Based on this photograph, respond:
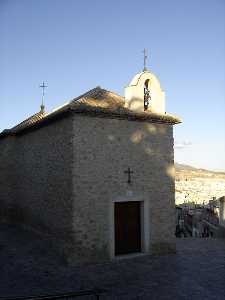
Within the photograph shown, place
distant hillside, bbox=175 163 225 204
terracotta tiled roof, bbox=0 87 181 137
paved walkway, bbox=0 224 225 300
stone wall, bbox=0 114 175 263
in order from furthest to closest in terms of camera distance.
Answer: distant hillside, bbox=175 163 225 204 < terracotta tiled roof, bbox=0 87 181 137 < stone wall, bbox=0 114 175 263 < paved walkway, bbox=0 224 225 300

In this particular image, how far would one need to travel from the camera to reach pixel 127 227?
38.5ft

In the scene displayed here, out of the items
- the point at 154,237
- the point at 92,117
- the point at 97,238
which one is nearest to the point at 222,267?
the point at 154,237

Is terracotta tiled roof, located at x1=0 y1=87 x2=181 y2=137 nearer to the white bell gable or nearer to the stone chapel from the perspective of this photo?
the stone chapel

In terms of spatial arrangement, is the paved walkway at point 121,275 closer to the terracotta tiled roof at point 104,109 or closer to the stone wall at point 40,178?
the stone wall at point 40,178

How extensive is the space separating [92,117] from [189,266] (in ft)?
19.2

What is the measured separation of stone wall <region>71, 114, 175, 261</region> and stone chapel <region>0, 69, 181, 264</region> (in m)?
0.03

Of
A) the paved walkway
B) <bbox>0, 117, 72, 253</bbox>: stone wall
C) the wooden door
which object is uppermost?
<bbox>0, 117, 72, 253</bbox>: stone wall

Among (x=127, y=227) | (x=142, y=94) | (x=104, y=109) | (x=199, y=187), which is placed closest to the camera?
(x=104, y=109)

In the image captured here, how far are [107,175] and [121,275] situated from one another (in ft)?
10.9

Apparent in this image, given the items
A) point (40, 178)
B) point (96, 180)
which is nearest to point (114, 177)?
point (96, 180)

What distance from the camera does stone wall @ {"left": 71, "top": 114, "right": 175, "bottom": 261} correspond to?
34.7 feet

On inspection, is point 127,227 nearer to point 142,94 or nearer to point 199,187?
point 142,94

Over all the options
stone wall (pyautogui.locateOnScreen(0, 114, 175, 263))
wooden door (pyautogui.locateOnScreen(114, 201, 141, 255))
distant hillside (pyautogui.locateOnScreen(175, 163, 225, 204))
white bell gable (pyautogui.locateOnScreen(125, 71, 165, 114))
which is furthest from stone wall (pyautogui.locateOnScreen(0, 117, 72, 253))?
distant hillside (pyautogui.locateOnScreen(175, 163, 225, 204))

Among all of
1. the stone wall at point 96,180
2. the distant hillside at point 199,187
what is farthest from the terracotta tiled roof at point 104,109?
the distant hillside at point 199,187
